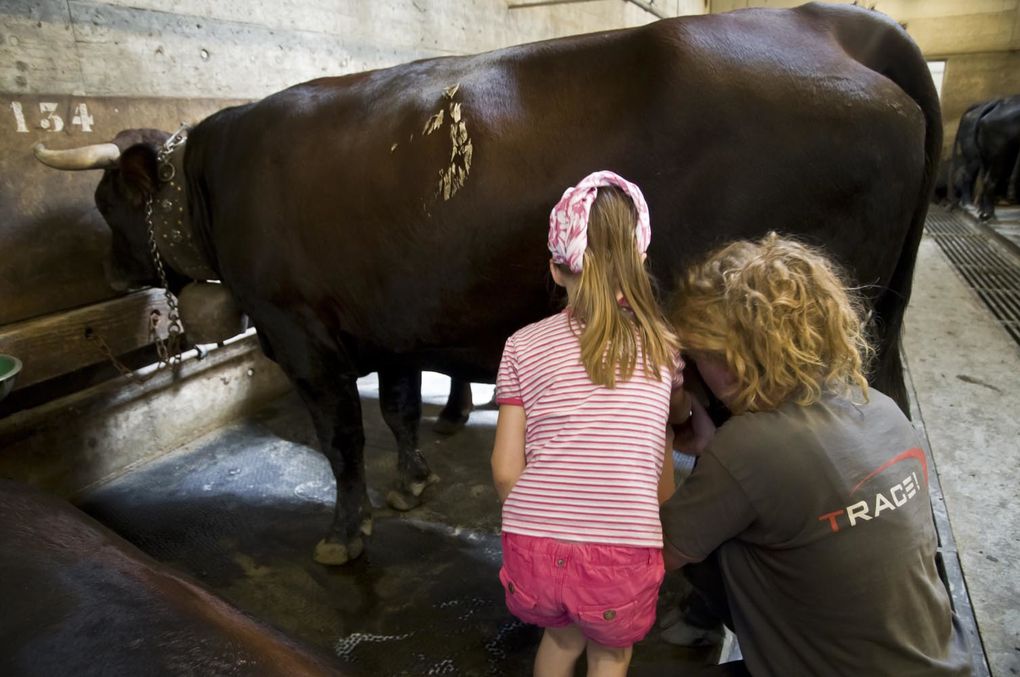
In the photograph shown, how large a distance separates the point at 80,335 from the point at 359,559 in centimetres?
169

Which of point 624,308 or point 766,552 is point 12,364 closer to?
point 624,308

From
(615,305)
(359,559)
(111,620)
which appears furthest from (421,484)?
(111,620)

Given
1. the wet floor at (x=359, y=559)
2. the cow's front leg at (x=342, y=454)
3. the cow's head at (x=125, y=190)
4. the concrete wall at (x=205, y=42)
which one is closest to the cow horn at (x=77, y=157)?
the cow's head at (x=125, y=190)

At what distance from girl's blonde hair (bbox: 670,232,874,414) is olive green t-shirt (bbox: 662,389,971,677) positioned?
49mm

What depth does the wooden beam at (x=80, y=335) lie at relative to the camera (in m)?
2.91

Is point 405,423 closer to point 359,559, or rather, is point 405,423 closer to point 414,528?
point 414,528

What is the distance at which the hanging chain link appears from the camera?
277 centimetres

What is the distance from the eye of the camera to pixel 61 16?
2908mm

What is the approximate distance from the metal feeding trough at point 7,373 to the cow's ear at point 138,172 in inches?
30.9

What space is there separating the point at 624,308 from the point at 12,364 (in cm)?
234

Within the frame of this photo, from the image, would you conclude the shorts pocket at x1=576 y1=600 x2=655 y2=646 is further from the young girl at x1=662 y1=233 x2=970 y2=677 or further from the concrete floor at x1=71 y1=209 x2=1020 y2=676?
the concrete floor at x1=71 y1=209 x2=1020 y2=676

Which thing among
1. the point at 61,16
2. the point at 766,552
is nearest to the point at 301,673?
the point at 766,552

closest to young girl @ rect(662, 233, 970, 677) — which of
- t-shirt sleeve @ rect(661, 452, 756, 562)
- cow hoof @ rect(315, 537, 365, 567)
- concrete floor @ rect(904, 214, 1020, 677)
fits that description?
t-shirt sleeve @ rect(661, 452, 756, 562)

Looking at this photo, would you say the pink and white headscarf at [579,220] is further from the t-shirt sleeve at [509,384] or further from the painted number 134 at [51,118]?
the painted number 134 at [51,118]
